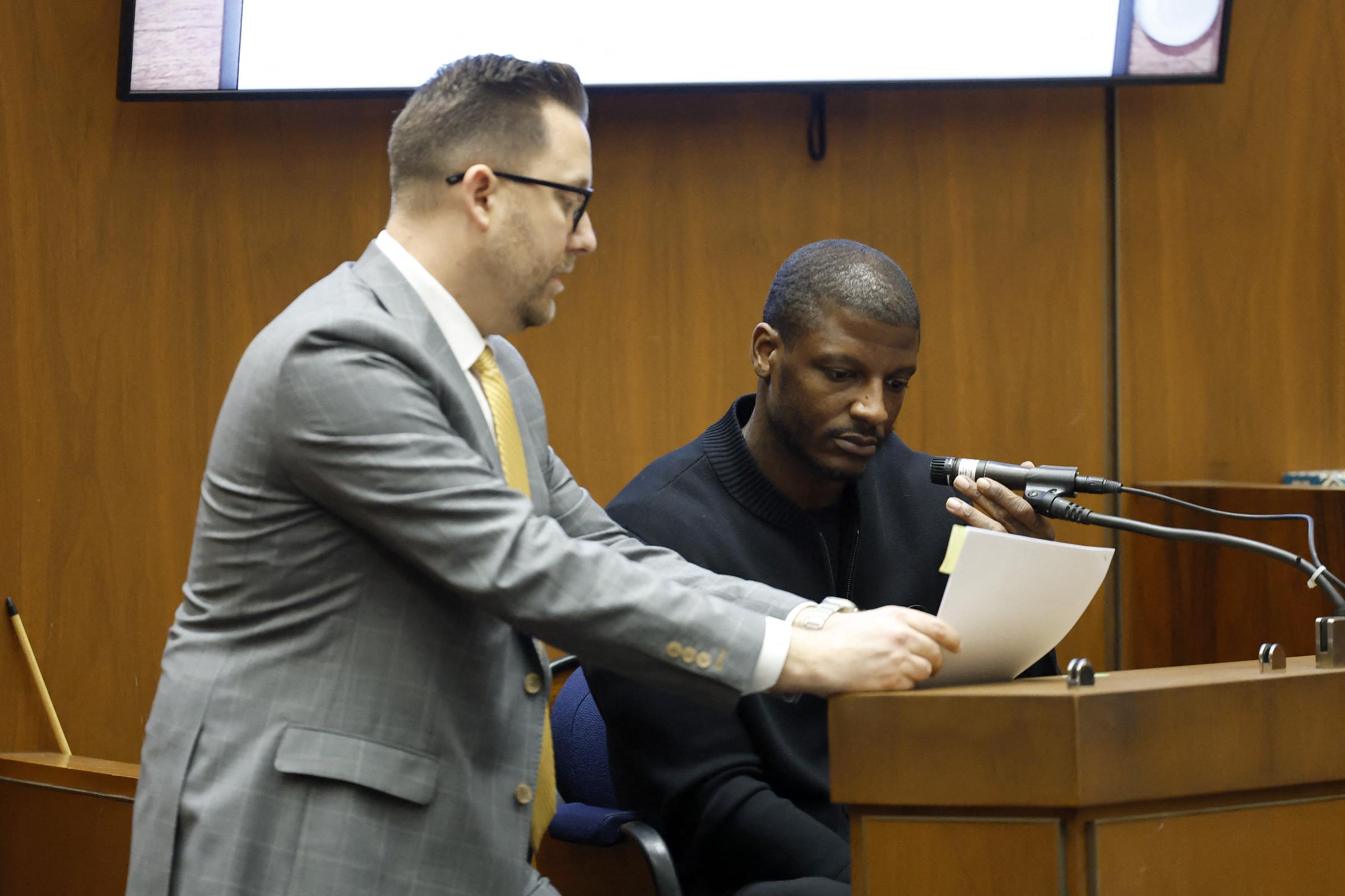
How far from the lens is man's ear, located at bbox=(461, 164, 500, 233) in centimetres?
152

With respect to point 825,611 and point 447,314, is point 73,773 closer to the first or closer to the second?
point 447,314

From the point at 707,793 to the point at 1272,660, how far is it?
29.9 inches

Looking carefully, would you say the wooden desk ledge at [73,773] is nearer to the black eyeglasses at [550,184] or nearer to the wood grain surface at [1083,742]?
the black eyeglasses at [550,184]

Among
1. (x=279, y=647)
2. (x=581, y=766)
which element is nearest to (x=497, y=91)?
(x=279, y=647)

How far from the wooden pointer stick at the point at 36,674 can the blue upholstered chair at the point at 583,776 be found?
56.1 inches

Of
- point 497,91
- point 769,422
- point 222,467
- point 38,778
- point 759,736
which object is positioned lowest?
point 38,778

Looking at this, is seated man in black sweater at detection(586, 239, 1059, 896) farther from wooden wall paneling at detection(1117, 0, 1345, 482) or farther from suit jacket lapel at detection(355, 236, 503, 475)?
wooden wall paneling at detection(1117, 0, 1345, 482)

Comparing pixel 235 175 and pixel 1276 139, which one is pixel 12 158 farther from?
pixel 1276 139

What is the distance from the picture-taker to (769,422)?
7.14ft

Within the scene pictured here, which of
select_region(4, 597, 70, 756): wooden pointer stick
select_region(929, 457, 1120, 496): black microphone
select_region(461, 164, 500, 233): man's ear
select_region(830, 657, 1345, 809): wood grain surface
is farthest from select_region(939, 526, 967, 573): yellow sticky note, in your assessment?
select_region(4, 597, 70, 756): wooden pointer stick

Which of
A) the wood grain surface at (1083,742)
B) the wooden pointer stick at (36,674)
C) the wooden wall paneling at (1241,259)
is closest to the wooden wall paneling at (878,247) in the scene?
the wooden wall paneling at (1241,259)

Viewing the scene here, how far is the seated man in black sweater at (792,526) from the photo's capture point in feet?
5.95

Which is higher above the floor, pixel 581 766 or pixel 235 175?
pixel 235 175

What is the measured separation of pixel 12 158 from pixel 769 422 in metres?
2.08
